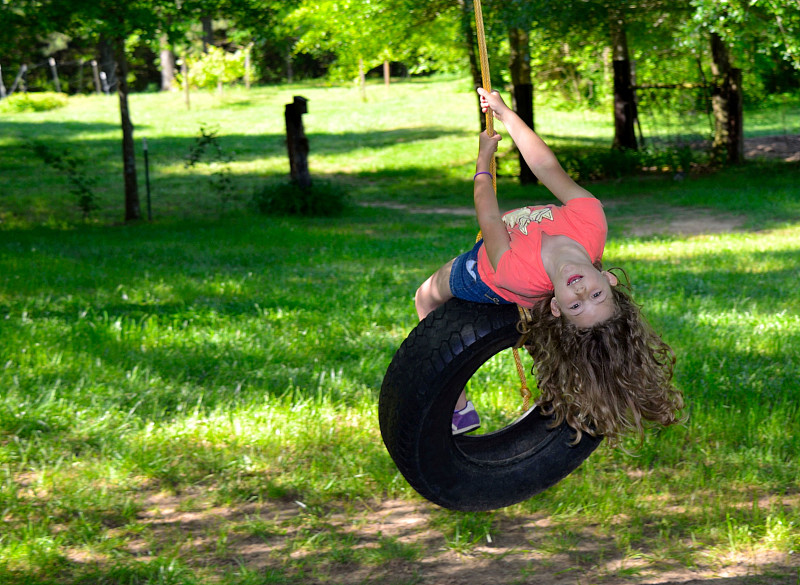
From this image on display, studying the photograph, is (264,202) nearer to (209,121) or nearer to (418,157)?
(418,157)

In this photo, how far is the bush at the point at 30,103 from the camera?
3234 cm

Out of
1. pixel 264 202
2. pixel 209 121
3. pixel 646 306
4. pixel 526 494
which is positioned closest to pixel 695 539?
pixel 526 494

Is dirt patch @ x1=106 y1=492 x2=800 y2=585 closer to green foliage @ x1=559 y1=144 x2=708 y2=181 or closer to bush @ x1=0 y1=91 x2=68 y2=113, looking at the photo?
green foliage @ x1=559 y1=144 x2=708 y2=181

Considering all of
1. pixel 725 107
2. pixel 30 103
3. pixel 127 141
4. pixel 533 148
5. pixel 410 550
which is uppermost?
pixel 30 103

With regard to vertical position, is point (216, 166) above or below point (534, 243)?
above

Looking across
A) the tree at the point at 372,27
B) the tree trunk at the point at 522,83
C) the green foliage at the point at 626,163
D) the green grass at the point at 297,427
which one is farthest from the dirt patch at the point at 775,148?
the green grass at the point at 297,427

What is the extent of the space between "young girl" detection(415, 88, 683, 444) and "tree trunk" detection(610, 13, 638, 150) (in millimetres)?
16037

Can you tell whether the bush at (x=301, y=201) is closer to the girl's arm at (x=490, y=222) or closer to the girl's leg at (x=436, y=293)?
the girl's leg at (x=436, y=293)

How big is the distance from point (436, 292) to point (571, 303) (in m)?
0.69

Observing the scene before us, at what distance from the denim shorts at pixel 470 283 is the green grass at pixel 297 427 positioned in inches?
38.9

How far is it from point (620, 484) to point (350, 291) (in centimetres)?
393

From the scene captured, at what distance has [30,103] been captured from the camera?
32375 millimetres

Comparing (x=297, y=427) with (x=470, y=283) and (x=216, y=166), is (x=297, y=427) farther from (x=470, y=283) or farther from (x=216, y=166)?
(x=216, y=166)

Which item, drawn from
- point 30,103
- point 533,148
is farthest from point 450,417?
A: point 30,103
